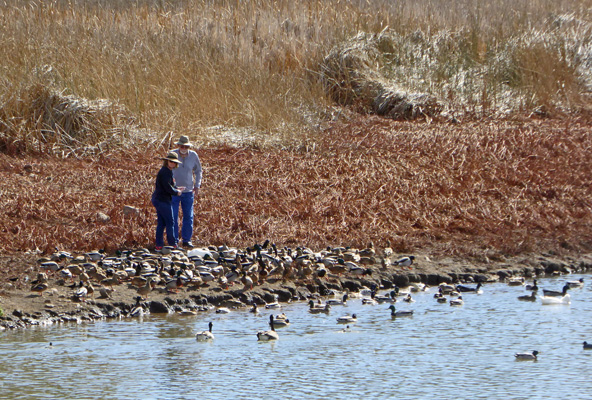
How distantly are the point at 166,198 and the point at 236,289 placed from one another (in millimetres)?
1825

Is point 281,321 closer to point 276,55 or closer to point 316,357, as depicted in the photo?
point 316,357

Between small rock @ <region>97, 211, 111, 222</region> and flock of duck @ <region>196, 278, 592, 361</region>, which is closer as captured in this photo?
flock of duck @ <region>196, 278, 592, 361</region>

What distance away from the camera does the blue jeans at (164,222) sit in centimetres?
1133

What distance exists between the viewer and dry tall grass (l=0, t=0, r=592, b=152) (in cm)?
1717

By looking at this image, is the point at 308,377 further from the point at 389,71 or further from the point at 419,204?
the point at 389,71

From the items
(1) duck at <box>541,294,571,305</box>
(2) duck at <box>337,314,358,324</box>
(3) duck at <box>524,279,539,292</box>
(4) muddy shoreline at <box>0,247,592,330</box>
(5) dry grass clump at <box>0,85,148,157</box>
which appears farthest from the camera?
(5) dry grass clump at <box>0,85,148,157</box>

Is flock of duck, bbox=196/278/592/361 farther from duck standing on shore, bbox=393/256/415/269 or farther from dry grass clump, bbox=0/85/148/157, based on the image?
dry grass clump, bbox=0/85/148/157

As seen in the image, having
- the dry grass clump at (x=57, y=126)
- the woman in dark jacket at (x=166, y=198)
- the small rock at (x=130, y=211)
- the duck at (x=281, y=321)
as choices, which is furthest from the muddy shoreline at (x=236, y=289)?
the dry grass clump at (x=57, y=126)

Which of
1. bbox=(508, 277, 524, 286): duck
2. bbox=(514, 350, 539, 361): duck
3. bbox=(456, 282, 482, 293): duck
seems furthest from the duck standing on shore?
bbox=(514, 350, 539, 361): duck

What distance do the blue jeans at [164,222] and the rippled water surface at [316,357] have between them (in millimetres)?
2209

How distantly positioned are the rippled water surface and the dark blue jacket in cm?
236

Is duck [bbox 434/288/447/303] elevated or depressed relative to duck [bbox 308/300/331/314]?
elevated

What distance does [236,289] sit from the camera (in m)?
10.1

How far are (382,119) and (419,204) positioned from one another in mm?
5726
